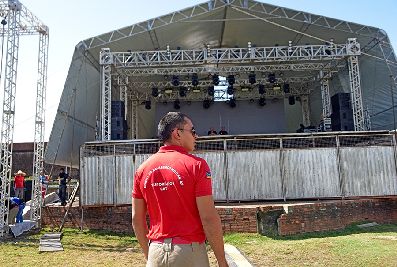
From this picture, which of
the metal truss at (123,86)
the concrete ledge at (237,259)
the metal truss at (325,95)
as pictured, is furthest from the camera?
the metal truss at (325,95)

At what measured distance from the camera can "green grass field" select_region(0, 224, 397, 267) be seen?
6.84m

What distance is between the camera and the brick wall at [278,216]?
35.0ft

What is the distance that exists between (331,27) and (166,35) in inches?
269

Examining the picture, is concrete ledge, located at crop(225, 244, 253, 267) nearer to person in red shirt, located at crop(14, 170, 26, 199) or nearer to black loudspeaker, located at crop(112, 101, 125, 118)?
person in red shirt, located at crop(14, 170, 26, 199)

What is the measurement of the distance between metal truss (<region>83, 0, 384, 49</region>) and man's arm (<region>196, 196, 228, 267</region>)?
14.9 meters

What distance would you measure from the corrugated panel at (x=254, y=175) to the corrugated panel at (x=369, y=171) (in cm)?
217

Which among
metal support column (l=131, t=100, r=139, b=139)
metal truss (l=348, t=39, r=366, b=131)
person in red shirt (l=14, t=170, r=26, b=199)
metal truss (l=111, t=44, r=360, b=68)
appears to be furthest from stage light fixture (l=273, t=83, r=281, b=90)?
person in red shirt (l=14, t=170, r=26, b=199)

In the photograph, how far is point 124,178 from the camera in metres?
13.3

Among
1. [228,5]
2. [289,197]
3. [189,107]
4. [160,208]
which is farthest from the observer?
[189,107]

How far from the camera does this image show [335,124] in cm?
1655

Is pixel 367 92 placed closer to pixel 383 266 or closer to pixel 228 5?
pixel 228 5

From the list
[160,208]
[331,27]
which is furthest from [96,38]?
[160,208]

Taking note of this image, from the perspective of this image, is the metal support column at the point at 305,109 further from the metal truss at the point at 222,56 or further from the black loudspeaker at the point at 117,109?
the black loudspeaker at the point at 117,109

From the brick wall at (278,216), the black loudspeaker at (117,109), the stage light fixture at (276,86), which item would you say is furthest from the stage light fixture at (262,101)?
the brick wall at (278,216)
